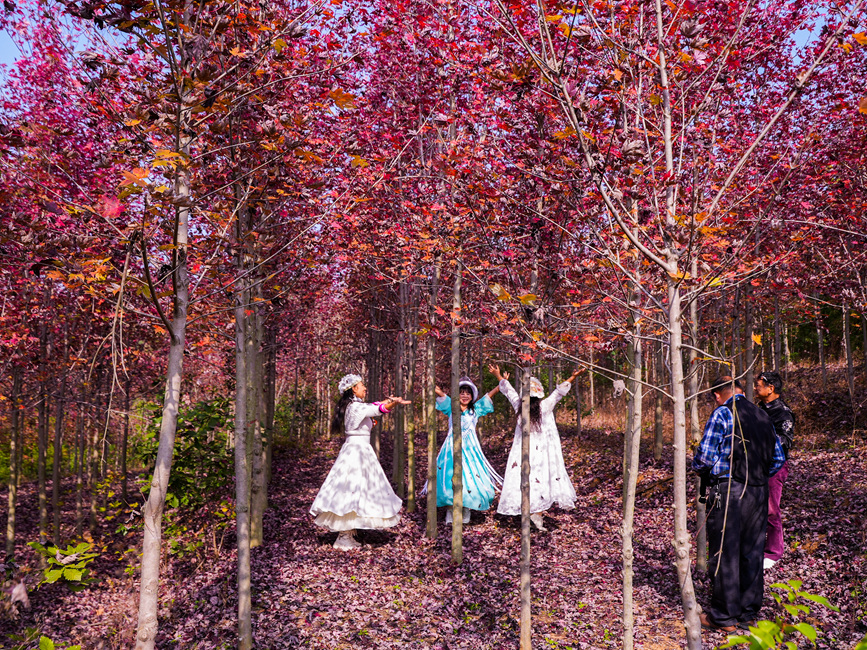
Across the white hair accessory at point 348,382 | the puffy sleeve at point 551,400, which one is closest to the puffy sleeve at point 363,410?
the white hair accessory at point 348,382

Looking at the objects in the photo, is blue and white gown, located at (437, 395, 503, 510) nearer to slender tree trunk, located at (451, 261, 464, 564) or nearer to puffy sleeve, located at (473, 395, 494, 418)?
puffy sleeve, located at (473, 395, 494, 418)

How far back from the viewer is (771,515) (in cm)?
608

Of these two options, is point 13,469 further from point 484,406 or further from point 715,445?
point 715,445

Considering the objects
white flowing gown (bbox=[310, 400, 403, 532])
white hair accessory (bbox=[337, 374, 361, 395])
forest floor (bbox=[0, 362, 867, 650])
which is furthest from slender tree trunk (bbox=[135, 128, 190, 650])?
white hair accessory (bbox=[337, 374, 361, 395])

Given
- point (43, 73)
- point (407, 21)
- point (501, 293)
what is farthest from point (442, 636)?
point (43, 73)

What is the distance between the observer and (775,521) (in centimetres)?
614

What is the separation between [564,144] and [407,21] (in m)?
3.46

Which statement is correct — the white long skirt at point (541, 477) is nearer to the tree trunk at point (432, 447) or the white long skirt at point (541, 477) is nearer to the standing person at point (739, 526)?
the tree trunk at point (432, 447)

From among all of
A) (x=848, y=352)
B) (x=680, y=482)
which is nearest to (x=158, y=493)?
(x=680, y=482)

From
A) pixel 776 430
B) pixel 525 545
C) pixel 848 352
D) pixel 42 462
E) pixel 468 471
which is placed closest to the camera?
pixel 525 545

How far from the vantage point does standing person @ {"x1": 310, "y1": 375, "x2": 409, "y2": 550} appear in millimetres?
7754

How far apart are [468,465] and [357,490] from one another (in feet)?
7.67

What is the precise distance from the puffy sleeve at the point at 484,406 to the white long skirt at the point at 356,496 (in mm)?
2391

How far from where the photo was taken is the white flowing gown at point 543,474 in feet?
28.7
